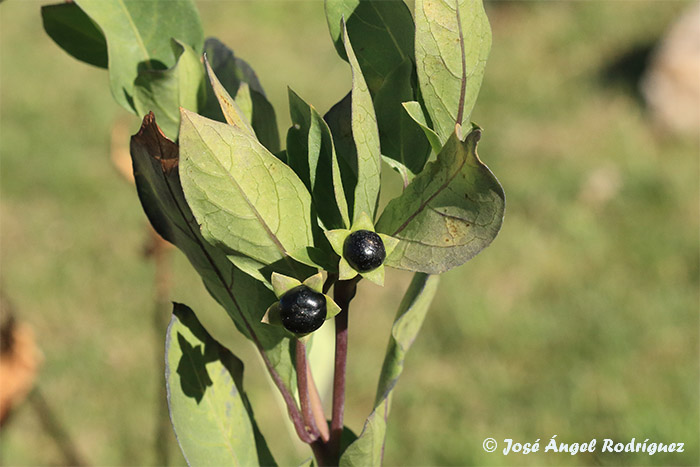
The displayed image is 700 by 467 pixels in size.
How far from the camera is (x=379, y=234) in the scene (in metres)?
0.56

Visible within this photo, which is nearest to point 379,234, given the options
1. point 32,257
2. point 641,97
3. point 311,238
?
point 311,238

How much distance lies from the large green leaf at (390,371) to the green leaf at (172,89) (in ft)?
0.83

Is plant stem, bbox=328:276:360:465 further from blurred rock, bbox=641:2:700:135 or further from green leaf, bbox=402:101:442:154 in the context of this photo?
blurred rock, bbox=641:2:700:135

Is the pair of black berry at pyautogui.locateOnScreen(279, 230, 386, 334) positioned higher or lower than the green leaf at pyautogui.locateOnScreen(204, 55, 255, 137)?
lower

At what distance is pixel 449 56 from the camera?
0.56 meters

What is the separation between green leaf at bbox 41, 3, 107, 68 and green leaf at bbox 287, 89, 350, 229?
0.26 meters

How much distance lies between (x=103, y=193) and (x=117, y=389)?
1105mm

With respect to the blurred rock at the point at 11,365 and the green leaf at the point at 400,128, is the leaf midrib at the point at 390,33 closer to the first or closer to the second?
the green leaf at the point at 400,128

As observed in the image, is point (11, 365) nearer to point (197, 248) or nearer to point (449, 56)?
point (197, 248)

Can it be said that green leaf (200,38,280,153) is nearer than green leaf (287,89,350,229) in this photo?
No

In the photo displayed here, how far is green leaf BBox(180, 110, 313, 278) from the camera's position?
19.7 inches

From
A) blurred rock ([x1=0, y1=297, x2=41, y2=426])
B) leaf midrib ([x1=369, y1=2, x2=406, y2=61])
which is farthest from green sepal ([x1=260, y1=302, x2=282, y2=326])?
blurred rock ([x1=0, y1=297, x2=41, y2=426])

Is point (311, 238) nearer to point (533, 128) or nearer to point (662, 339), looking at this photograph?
point (662, 339)

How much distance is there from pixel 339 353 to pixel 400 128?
0.63 ft
